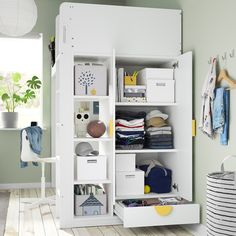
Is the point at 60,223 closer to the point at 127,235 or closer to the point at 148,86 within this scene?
the point at 127,235

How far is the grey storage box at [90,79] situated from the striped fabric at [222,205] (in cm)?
154

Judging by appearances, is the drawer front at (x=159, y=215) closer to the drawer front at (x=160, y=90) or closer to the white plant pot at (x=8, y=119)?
the drawer front at (x=160, y=90)

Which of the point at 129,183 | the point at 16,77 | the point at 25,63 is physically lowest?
the point at 129,183

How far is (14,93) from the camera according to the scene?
5676 mm

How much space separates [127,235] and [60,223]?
60 cm

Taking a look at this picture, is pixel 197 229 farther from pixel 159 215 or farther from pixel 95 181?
pixel 95 181

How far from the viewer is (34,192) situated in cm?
548

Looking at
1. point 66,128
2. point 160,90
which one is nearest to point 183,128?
point 160,90

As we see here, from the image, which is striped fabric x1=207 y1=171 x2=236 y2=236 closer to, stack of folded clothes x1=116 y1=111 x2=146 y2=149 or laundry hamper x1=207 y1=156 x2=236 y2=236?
laundry hamper x1=207 y1=156 x2=236 y2=236

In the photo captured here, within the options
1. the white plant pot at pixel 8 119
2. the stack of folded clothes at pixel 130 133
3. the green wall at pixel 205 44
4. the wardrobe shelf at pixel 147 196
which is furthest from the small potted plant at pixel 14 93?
the wardrobe shelf at pixel 147 196

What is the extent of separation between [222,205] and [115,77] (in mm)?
1706

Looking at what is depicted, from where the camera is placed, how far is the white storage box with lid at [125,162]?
150 inches

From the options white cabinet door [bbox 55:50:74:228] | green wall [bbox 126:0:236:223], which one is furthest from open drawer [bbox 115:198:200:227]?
white cabinet door [bbox 55:50:74:228]

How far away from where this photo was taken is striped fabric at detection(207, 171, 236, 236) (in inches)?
94.8
